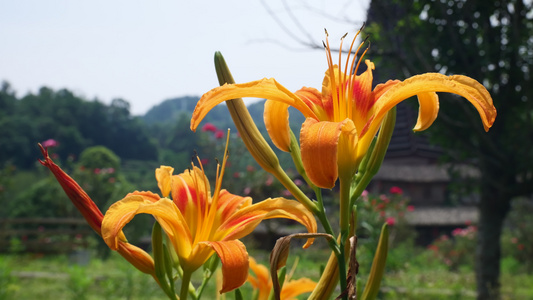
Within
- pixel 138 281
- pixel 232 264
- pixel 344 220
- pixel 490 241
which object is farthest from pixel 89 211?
pixel 138 281

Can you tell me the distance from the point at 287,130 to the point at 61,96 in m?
43.3

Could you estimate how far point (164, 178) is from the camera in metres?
0.68

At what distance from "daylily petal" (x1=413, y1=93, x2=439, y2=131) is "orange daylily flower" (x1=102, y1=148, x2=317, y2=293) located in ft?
0.57

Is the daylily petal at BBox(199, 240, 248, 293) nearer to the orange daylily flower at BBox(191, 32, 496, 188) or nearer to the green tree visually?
the orange daylily flower at BBox(191, 32, 496, 188)

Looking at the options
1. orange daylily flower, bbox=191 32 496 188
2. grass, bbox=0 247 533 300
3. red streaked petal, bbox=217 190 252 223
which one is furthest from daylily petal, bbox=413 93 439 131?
grass, bbox=0 247 533 300

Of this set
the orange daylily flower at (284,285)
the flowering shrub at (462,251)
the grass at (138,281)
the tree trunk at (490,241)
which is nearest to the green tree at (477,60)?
the tree trunk at (490,241)

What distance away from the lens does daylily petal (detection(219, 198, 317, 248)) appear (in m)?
0.51

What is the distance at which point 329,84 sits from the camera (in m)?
0.57

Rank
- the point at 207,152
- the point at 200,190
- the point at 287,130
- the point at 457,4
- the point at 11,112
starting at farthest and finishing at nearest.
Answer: the point at 11,112 → the point at 207,152 → the point at 457,4 → the point at 200,190 → the point at 287,130

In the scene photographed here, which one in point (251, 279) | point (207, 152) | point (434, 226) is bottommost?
point (434, 226)

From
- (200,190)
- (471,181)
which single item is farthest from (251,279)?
(471,181)

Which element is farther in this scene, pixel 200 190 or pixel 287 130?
pixel 200 190

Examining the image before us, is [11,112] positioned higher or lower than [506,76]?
lower

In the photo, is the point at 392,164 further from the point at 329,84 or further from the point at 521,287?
the point at 329,84
